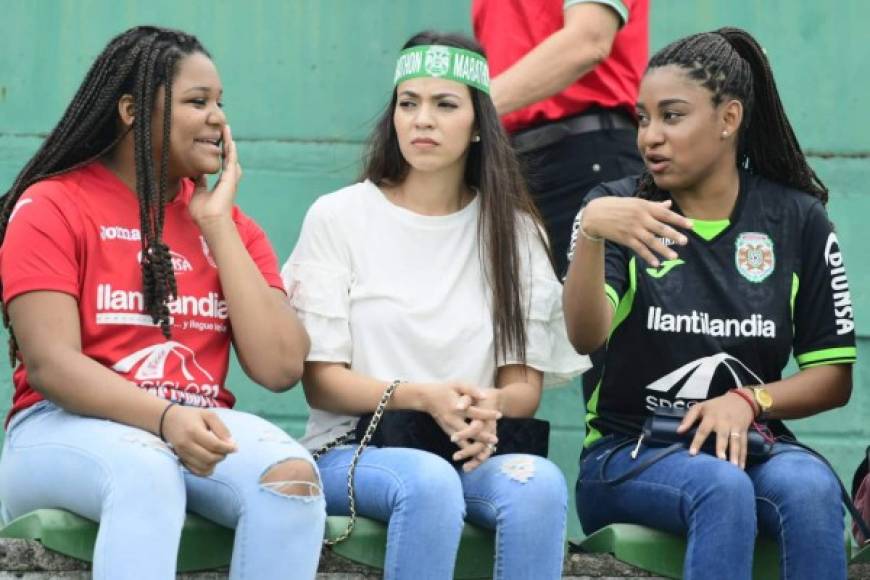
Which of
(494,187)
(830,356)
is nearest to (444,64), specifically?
(494,187)

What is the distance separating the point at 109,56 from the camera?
396 centimetres

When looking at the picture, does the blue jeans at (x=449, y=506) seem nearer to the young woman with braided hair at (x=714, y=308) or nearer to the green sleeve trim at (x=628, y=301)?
the young woman with braided hair at (x=714, y=308)

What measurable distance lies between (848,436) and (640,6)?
63.7 inches

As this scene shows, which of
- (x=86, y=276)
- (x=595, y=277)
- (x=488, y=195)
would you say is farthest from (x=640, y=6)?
(x=86, y=276)

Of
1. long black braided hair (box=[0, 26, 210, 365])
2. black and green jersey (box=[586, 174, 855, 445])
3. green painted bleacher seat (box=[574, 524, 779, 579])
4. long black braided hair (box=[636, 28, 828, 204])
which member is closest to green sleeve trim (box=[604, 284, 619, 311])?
black and green jersey (box=[586, 174, 855, 445])

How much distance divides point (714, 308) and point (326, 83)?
5.99ft

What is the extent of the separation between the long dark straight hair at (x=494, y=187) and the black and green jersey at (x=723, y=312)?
0.22 metres

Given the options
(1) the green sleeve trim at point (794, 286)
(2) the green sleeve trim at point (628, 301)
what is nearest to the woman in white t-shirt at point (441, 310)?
(2) the green sleeve trim at point (628, 301)

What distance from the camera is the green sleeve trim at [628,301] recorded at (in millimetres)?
4168

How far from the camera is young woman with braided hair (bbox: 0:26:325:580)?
11.3 ft

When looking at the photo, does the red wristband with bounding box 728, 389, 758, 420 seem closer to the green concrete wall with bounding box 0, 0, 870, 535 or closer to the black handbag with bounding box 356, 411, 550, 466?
the black handbag with bounding box 356, 411, 550, 466

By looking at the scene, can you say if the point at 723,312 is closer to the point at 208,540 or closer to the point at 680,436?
the point at 680,436

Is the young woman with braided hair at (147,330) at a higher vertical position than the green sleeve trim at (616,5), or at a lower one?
lower

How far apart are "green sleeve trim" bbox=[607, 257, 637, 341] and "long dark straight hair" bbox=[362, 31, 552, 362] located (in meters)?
0.23
